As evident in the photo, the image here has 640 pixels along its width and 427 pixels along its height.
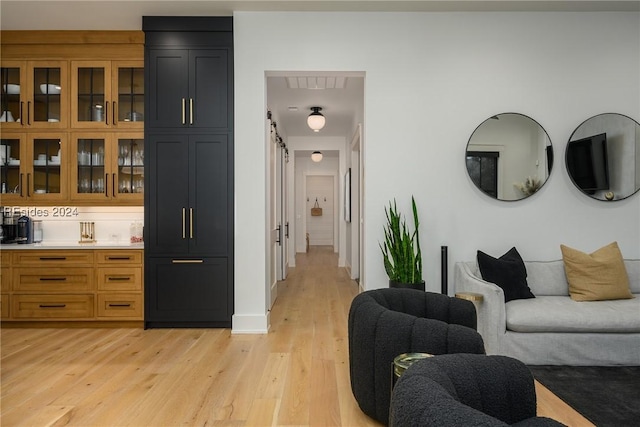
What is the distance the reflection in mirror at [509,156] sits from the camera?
4023 mm

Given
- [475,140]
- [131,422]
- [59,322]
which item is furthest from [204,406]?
[475,140]

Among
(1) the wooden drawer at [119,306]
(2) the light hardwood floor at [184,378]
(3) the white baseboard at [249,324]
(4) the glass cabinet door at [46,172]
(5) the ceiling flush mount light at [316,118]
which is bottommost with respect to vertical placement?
(2) the light hardwood floor at [184,378]

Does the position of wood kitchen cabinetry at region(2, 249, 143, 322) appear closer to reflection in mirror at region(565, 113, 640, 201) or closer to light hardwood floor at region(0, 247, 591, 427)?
light hardwood floor at region(0, 247, 591, 427)

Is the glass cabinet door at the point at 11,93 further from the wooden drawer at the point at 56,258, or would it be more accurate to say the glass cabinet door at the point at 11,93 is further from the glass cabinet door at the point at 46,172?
the wooden drawer at the point at 56,258

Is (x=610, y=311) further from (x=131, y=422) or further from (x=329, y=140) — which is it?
(x=329, y=140)

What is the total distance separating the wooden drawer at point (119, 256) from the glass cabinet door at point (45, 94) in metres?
1.41

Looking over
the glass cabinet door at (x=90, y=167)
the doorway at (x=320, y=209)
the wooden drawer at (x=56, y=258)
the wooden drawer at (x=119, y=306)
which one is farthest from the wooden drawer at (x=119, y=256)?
the doorway at (x=320, y=209)

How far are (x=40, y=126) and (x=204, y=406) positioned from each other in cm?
338

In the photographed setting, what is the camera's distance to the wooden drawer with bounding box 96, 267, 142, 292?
4.17 m

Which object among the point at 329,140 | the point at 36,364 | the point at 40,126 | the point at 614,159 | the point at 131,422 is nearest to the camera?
the point at 131,422

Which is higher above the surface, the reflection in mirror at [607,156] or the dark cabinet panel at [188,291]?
the reflection in mirror at [607,156]

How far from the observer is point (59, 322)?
425 centimetres

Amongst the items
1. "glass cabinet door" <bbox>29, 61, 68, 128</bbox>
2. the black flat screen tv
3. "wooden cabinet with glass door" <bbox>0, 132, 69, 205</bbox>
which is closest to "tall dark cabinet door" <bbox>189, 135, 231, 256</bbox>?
"wooden cabinet with glass door" <bbox>0, 132, 69, 205</bbox>

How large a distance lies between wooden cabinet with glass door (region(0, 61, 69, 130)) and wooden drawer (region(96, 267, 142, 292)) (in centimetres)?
151
